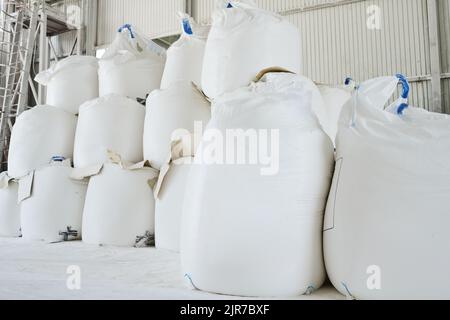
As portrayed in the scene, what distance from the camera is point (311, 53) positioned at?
12.8ft

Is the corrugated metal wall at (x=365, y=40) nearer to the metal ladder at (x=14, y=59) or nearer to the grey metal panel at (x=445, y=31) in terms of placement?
the grey metal panel at (x=445, y=31)

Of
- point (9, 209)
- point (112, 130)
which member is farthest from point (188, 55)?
point (9, 209)

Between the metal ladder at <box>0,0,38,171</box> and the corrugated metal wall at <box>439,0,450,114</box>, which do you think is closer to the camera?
the metal ladder at <box>0,0,38,171</box>

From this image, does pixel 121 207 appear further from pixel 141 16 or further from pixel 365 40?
pixel 141 16

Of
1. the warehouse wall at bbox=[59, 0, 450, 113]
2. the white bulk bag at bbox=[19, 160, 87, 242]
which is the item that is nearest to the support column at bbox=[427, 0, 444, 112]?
the warehouse wall at bbox=[59, 0, 450, 113]

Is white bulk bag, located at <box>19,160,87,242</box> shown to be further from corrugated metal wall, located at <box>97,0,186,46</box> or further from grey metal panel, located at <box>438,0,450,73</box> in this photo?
grey metal panel, located at <box>438,0,450,73</box>

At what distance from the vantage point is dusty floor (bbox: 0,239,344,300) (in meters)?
0.90

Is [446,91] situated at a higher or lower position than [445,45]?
lower

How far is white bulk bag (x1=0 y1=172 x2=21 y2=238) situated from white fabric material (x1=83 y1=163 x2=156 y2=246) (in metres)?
0.65

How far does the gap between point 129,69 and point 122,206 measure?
702 millimetres

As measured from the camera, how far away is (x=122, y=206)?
5.33 feet

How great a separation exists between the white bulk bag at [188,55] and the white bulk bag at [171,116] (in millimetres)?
81

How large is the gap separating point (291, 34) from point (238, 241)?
78 centimetres
